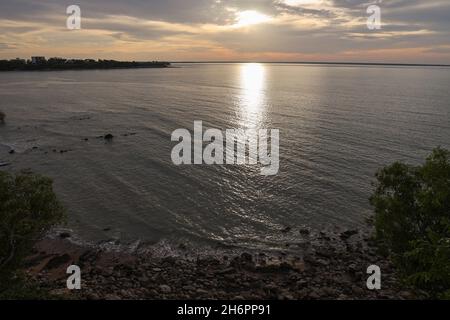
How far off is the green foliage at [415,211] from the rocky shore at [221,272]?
5.28m

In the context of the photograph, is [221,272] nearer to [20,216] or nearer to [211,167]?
[20,216]

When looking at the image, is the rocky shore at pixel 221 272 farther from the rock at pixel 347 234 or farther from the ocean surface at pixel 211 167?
the ocean surface at pixel 211 167

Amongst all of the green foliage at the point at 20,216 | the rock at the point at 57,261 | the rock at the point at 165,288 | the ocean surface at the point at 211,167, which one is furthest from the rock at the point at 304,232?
the green foliage at the point at 20,216

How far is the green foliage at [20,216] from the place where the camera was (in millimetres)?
20422

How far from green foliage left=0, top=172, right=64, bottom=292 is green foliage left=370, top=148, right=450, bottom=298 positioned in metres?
21.4

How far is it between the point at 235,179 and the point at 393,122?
49.6 meters

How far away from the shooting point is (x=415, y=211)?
23.1 m

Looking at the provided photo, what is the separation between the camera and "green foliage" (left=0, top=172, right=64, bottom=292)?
20422 mm

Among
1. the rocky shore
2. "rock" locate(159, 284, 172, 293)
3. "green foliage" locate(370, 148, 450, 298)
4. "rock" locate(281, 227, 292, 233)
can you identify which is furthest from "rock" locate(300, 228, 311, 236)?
"rock" locate(159, 284, 172, 293)

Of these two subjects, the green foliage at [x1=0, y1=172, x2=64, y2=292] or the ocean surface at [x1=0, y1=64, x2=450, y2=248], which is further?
the ocean surface at [x1=0, y1=64, x2=450, y2=248]

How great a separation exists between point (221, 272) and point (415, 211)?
1519cm

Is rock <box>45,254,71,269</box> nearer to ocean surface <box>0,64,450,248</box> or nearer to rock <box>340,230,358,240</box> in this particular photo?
ocean surface <box>0,64,450,248</box>

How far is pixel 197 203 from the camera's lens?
41.8 m
